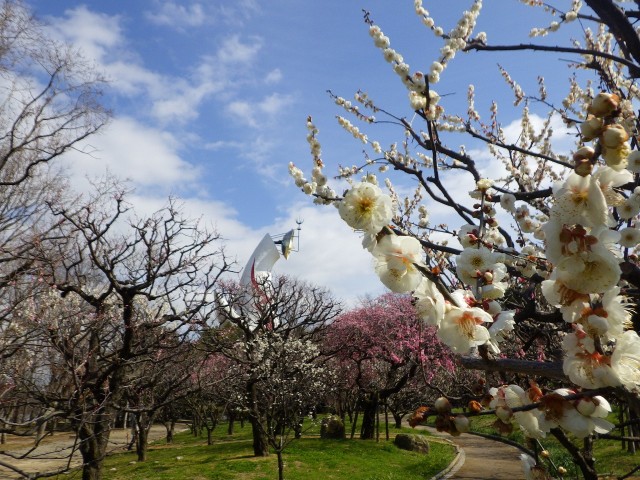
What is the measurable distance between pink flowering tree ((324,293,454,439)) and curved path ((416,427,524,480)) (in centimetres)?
282

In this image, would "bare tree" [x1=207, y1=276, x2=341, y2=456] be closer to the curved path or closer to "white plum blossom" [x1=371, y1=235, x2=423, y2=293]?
the curved path

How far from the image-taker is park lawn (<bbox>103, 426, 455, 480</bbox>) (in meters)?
11.2

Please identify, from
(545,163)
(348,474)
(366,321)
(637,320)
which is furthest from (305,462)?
(637,320)

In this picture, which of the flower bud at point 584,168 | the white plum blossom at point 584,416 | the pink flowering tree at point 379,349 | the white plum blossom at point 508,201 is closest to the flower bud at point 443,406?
the white plum blossom at point 584,416

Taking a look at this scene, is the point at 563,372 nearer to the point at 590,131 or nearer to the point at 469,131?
the point at 590,131

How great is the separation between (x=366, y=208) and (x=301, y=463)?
12.5 meters

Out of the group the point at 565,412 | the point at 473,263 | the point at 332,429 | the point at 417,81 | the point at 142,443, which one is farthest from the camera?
the point at 332,429

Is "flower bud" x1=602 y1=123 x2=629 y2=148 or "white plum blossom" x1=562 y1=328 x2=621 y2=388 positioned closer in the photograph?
"flower bud" x1=602 y1=123 x2=629 y2=148

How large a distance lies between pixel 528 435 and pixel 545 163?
5.28m

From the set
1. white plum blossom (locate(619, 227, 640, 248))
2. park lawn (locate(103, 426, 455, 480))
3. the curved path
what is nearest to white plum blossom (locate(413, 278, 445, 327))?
white plum blossom (locate(619, 227, 640, 248))

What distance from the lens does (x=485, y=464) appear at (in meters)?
13.0

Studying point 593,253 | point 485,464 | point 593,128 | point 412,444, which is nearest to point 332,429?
point 412,444

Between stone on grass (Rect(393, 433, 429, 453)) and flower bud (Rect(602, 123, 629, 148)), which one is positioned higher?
flower bud (Rect(602, 123, 629, 148))

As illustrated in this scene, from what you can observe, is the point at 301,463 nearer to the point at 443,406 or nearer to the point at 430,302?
the point at 443,406
